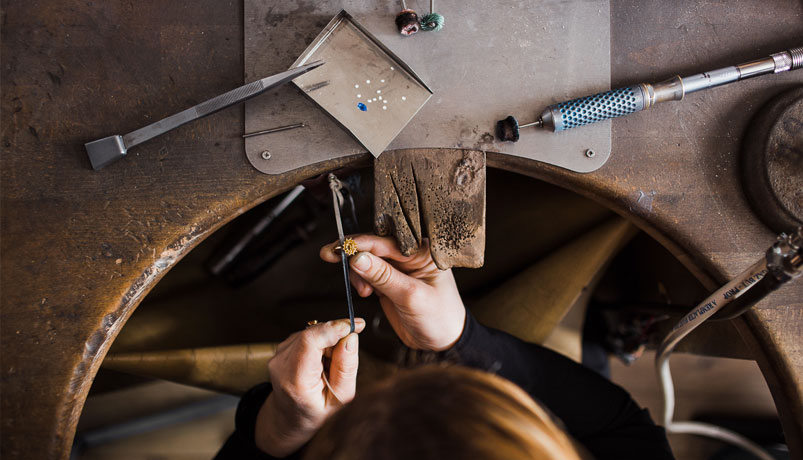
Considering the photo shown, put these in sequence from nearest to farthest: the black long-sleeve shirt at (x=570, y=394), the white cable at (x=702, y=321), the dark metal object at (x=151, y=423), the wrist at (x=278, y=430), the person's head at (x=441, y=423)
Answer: the person's head at (x=441, y=423)
the white cable at (x=702, y=321)
the wrist at (x=278, y=430)
the black long-sleeve shirt at (x=570, y=394)
the dark metal object at (x=151, y=423)

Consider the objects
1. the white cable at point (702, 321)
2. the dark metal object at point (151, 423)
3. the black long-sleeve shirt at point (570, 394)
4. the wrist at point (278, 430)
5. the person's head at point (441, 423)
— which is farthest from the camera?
the dark metal object at point (151, 423)

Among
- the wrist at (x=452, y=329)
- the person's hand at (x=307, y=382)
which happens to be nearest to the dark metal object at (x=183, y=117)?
the person's hand at (x=307, y=382)

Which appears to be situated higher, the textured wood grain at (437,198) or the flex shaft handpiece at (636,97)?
the flex shaft handpiece at (636,97)

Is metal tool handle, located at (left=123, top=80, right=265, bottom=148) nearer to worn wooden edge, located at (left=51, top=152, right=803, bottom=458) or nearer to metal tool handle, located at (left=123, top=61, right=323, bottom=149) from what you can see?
metal tool handle, located at (left=123, top=61, right=323, bottom=149)

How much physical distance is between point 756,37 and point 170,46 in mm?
935

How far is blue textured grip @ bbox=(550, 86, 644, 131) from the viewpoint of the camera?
739 millimetres

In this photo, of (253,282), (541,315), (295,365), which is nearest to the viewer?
(295,365)

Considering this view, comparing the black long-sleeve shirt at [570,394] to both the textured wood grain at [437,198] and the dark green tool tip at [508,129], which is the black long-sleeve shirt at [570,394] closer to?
the textured wood grain at [437,198]

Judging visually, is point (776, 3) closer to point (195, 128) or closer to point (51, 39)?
point (195, 128)

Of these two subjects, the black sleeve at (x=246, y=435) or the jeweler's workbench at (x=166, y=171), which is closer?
the jeweler's workbench at (x=166, y=171)

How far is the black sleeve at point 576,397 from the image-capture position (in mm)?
922

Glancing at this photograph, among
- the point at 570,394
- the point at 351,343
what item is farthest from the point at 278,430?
the point at 570,394

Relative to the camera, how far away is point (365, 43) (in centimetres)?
75

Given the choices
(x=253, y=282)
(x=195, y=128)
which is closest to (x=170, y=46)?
(x=195, y=128)
